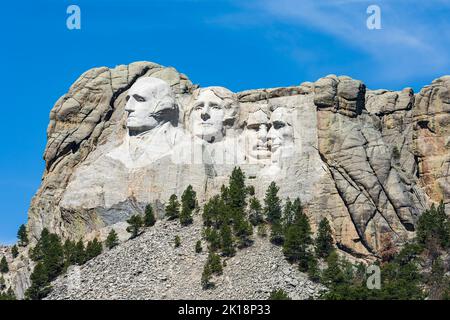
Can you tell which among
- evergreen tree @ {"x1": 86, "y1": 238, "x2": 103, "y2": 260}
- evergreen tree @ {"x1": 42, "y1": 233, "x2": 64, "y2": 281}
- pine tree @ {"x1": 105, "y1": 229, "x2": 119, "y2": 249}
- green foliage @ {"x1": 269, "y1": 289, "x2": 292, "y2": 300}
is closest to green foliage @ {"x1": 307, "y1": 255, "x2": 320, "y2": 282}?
green foliage @ {"x1": 269, "y1": 289, "x2": 292, "y2": 300}

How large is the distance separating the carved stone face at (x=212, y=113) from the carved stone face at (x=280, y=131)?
168 cm

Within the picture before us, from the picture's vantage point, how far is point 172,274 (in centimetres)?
6750

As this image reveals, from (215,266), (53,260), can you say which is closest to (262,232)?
(215,266)

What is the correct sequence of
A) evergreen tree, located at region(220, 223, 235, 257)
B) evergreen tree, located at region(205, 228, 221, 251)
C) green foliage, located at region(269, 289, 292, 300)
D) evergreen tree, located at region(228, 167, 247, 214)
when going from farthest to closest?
evergreen tree, located at region(228, 167, 247, 214) → evergreen tree, located at region(205, 228, 221, 251) → evergreen tree, located at region(220, 223, 235, 257) → green foliage, located at region(269, 289, 292, 300)

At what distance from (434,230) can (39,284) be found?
44.3 feet

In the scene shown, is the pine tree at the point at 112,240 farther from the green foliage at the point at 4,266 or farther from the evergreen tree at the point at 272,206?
the evergreen tree at the point at 272,206

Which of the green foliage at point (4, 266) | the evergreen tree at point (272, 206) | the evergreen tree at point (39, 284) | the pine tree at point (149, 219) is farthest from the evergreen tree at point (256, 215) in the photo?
the green foliage at point (4, 266)

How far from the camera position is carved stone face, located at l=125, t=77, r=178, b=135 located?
72.7 m

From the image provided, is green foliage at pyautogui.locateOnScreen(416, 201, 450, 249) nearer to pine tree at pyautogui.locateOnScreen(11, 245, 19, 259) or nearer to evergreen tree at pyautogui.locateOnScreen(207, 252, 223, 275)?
evergreen tree at pyautogui.locateOnScreen(207, 252, 223, 275)

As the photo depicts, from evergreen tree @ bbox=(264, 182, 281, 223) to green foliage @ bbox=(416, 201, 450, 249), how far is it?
4.86m

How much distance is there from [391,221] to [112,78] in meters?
12.1

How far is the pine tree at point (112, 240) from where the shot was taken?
2744 inches

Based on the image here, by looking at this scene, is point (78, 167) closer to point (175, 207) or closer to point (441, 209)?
point (175, 207)

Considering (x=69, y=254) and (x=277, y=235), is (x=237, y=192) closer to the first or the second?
(x=277, y=235)
